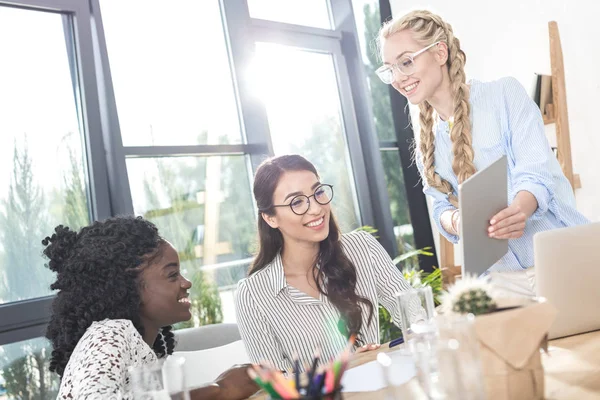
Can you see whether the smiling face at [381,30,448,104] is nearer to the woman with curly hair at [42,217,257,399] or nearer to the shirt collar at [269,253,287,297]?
the shirt collar at [269,253,287,297]

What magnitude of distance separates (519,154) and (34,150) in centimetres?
226

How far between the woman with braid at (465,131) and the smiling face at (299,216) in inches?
15.4

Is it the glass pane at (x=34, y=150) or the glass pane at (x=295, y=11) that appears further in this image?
the glass pane at (x=295, y=11)

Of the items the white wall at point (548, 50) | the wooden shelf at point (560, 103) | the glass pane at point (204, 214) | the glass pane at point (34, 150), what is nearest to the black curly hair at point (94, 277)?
the glass pane at point (34, 150)

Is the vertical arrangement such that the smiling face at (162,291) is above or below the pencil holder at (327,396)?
above

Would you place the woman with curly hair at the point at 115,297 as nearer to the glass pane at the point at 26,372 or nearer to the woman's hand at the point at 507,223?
the woman's hand at the point at 507,223

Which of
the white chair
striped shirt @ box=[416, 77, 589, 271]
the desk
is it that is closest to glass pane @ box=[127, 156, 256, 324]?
the white chair

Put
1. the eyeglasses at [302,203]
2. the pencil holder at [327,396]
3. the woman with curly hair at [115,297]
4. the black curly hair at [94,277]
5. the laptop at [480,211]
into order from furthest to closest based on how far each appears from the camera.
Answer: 1. the eyeglasses at [302,203]
2. the black curly hair at [94,277]
3. the woman with curly hair at [115,297]
4. the laptop at [480,211]
5. the pencil holder at [327,396]

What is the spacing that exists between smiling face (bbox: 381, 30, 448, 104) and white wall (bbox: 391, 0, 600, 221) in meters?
1.87

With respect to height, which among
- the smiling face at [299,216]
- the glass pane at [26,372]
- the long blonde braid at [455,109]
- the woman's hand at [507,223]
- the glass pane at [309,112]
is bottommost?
the glass pane at [26,372]

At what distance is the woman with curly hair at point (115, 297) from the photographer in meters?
1.57

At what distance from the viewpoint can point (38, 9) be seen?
3.41 metres

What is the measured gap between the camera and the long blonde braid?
2240 millimetres

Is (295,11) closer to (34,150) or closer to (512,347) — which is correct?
(34,150)
